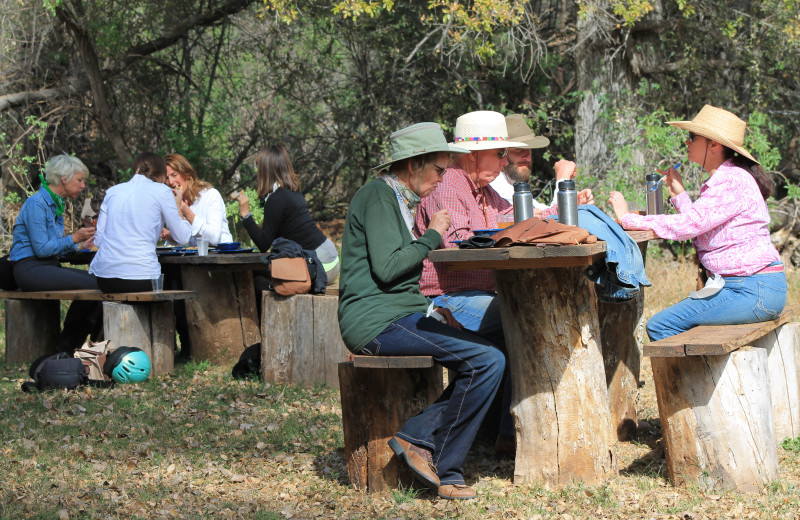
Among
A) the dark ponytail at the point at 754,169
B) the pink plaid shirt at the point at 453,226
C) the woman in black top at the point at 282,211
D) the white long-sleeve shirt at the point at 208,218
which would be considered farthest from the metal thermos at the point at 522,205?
the white long-sleeve shirt at the point at 208,218

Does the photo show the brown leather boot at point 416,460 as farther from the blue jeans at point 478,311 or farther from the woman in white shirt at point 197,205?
the woman in white shirt at point 197,205

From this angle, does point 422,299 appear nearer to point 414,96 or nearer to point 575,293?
point 575,293

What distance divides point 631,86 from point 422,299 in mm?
8300

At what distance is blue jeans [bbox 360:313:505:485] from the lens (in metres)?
4.10

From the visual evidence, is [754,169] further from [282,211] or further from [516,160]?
[282,211]

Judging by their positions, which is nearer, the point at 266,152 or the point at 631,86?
the point at 266,152

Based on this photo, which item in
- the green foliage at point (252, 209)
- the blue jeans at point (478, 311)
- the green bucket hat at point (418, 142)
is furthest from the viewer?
the green foliage at point (252, 209)

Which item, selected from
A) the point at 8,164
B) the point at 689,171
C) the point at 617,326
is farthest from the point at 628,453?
the point at 8,164

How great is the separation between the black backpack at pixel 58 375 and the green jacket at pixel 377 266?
326cm

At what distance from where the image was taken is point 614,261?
4.30 metres

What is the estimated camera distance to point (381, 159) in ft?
46.8

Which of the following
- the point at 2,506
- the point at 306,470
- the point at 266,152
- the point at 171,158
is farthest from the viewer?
the point at 171,158

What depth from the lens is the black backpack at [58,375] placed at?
22.0 feet

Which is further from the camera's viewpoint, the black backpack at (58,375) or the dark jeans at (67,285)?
the dark jeans at (67,285)
